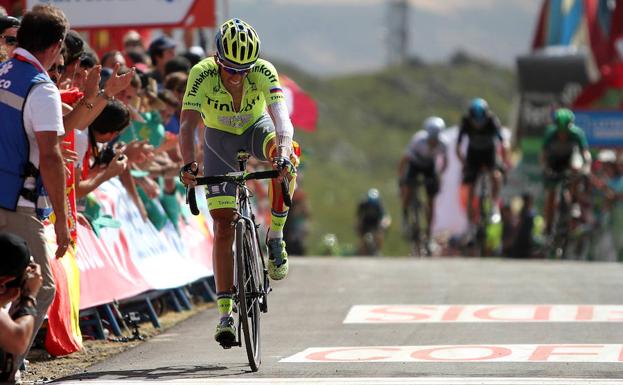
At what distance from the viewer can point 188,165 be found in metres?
9.82

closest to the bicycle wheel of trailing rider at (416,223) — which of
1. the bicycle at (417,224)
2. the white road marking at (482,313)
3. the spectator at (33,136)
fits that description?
the bicycle at (417,224)

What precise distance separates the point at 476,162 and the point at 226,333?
40.4 ft

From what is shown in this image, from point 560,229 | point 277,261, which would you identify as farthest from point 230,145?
point 560,229

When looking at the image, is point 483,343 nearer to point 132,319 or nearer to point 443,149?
point 132,319

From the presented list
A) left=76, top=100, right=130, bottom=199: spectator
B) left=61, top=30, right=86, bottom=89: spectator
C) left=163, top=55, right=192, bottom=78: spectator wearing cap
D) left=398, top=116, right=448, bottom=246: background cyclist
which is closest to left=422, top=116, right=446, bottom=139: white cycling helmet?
left=398, top=116, right=448, bottom=246: background cyclist

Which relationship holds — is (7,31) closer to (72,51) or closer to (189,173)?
(72,51)

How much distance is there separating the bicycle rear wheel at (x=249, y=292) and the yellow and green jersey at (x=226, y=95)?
0.81m

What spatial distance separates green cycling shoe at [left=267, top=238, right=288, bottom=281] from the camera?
10.6 m

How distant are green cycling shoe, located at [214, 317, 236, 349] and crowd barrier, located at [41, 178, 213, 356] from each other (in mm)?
1214

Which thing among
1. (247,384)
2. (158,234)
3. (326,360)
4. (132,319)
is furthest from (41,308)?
(158,234)

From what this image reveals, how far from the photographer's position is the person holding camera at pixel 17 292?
7420 mm

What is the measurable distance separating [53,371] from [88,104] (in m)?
1.86

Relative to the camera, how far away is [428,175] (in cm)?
2250

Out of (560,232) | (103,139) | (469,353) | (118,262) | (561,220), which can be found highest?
(103,139)
